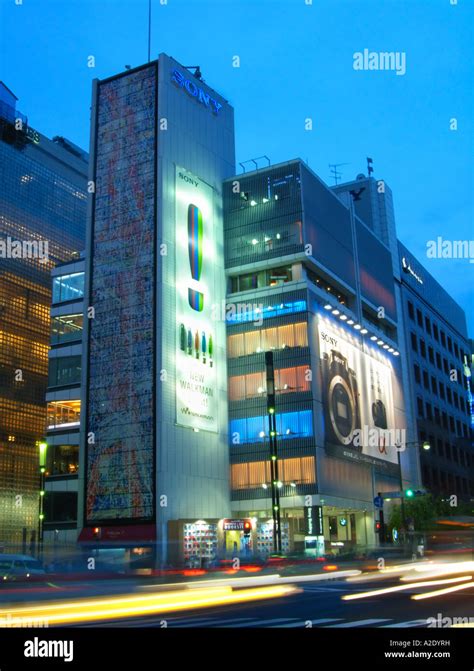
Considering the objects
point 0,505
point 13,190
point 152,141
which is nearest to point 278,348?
point 152,141

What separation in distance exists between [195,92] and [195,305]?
20039mm

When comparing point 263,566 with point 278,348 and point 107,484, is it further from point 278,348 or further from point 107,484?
point 278,348

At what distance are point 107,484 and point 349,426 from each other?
23580 millimetres

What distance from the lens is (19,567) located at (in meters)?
35.3

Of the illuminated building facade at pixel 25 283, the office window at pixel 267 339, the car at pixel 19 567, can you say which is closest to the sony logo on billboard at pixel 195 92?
the office window at pixel 267 339

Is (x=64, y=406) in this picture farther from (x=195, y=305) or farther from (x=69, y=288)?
(x=195, y=305)

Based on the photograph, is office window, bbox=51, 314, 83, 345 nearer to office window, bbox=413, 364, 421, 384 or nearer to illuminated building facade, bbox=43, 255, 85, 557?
illuminated building facade, bbox=43, 255, 85, 557

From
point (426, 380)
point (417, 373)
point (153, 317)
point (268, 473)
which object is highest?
point (417, 373)

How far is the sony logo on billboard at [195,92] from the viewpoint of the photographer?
2625 inches

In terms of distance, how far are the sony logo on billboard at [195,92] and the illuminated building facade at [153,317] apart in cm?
15

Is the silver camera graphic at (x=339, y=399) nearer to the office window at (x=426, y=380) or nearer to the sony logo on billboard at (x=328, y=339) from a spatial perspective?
the sony logo on billboard at (x=328, y=339)

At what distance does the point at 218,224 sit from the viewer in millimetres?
70062

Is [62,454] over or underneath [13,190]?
underneath

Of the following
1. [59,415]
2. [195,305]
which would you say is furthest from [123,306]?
[59,415]
